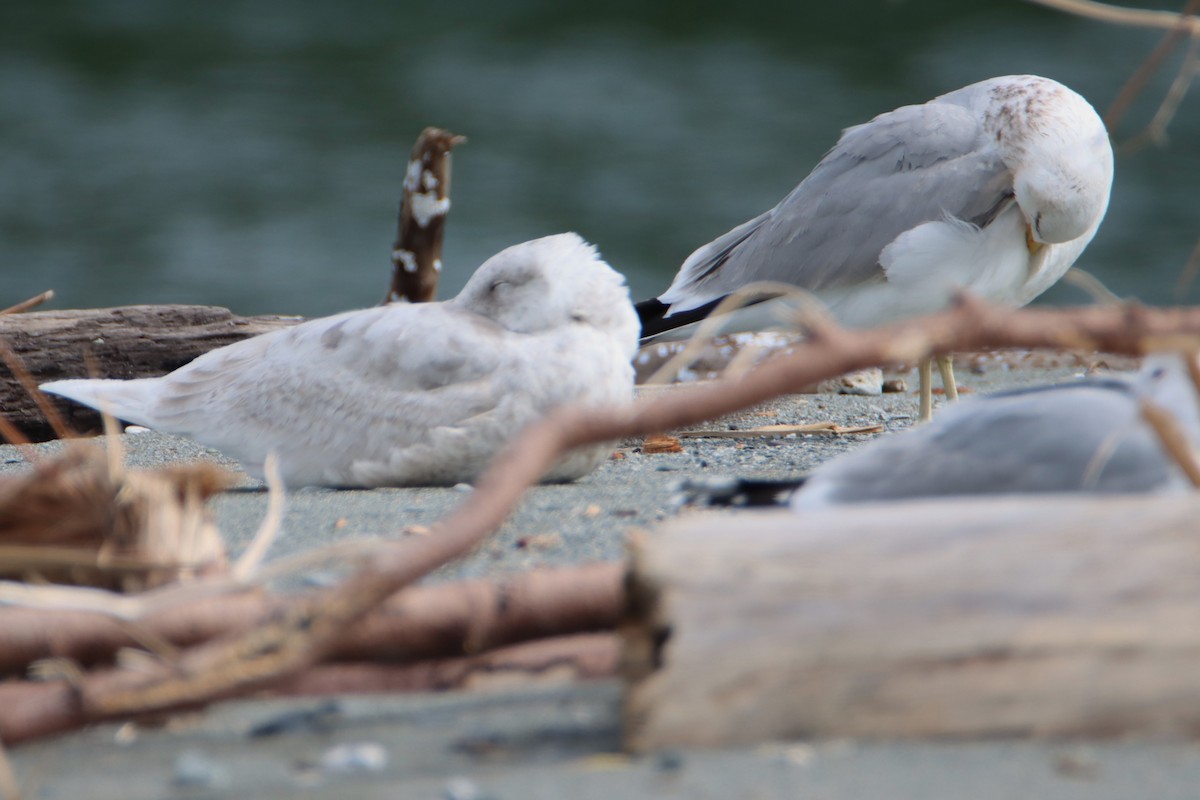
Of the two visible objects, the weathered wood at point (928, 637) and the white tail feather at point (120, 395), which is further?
the white tail feather at point (120, 395)

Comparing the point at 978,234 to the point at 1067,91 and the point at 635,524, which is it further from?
the point at 635,524

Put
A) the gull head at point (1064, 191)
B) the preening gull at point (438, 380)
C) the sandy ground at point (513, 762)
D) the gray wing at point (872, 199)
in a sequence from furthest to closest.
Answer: the gray wing at point (872, 199) < the gull head at point (1064, 191) < the preening gull at point (438, 380) < the sandy ground at point (513, 762)

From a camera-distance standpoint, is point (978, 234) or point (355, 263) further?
point (355, 263)

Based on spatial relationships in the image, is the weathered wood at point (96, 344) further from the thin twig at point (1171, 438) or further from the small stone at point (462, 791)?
the thin twig at point (1171, 438)

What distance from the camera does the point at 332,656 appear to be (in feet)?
4.35

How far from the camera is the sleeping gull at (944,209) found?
344cm

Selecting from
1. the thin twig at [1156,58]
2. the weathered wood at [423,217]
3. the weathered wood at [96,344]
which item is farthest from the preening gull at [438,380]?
the weathered wood at [423,217]

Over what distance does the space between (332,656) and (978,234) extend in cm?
268

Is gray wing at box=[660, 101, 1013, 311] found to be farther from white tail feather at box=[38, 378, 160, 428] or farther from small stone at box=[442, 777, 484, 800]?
small stone at box=[442, 777, 484, 800]

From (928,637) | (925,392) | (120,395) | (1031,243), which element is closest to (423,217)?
(120,395)

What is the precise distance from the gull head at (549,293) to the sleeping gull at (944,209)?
4.01ft

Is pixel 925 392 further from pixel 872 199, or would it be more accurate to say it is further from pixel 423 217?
pixel 423 217

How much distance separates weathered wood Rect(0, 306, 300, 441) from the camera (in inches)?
136

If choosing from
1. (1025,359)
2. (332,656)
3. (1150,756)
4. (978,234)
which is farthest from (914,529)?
(1025,359)
